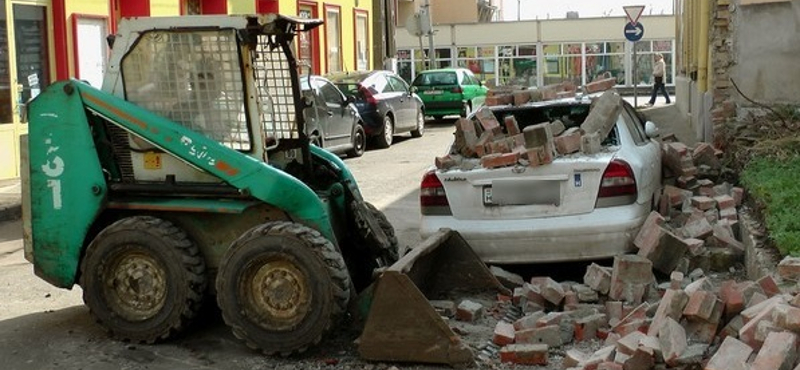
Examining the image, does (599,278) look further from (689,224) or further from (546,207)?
(689,224)

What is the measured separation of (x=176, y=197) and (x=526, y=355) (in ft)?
8.04

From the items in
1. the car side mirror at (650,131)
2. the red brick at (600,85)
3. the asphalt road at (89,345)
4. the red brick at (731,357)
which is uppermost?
the red brick at (600,85)

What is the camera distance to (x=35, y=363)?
253 inches

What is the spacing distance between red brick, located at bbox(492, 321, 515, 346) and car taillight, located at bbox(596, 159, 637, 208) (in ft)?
5.21

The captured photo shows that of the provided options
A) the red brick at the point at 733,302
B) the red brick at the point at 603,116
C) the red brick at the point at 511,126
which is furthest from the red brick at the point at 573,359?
the red brick at the point at 511,126

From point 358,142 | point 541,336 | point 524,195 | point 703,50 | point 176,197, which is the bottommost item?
point 541,336

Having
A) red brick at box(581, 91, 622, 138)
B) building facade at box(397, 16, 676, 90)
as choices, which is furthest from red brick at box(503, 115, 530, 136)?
building facade at box(397, 16, 676, 90)

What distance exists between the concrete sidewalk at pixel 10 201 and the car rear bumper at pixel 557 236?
21.0 feet

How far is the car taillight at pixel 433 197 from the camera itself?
26.1 ft

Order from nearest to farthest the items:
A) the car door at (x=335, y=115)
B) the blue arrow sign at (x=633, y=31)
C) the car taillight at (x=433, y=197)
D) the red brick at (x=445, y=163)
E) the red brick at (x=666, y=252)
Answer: the red brick at (x=666, y=252) → the car taillight at (x=433, y=197) → the red brick at (x=445, y=163) → the car door at (x=335, y=115) → the blue arrow sign at (x=633, y=31)

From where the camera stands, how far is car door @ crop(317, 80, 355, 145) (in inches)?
748

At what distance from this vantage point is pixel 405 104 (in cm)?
2370

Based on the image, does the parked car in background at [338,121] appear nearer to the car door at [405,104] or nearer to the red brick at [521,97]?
the car door at [405,104]

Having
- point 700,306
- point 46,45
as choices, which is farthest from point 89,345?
point 46,45
